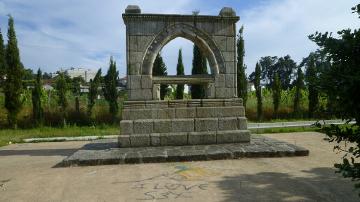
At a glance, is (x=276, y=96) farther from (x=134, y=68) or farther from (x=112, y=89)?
A: (x=134, y=68)

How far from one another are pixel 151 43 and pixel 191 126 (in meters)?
2.31

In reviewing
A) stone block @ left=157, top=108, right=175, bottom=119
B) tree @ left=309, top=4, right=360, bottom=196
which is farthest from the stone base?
tree @ left=309, top=4, right=360, bottom=196

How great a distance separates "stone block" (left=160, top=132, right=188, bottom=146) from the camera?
9.00 meters

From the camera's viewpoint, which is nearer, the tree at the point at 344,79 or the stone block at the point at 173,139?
the tree at the point at 344,79

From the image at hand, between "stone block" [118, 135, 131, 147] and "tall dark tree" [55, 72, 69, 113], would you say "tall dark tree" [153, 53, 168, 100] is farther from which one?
→ "stone block" [118, 135, 131, 147]

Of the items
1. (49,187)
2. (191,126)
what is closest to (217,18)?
(191,126)

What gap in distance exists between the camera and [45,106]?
22.2 m

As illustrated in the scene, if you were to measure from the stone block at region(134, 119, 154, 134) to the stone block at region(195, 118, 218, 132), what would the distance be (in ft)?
3.70

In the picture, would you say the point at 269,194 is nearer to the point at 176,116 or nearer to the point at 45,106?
the point at 176,116

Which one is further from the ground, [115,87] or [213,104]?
[115,87]

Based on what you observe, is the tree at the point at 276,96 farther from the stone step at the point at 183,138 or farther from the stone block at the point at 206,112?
the stone block at the point at 206,112

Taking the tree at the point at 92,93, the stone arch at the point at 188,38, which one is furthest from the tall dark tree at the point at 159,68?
the stone arch at the point at 188,38

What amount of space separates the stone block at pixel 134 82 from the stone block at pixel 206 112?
1610 mm

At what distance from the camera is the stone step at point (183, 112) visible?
8984mm
